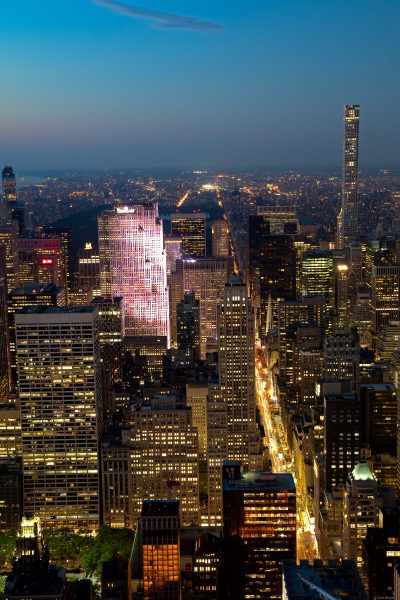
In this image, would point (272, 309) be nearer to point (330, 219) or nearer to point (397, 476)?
point (330, 219)

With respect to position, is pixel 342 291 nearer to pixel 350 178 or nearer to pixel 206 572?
pixel 350 178

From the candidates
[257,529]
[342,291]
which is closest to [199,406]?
[257,529]

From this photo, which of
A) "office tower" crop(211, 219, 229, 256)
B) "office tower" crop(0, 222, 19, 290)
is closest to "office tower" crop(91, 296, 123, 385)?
"office tower" crop(0, 222, 19, 290)

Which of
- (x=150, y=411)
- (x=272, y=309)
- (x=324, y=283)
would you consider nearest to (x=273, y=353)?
(x=272, y=309)

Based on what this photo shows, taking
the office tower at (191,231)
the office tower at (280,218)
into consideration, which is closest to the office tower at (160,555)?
the office tower at (280,218)

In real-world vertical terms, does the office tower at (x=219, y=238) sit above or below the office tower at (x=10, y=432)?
above

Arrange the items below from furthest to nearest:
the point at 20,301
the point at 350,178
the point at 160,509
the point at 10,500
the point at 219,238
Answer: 1. the point at 219,238
2. the point at 350,178
3. the point at 20,301
4. the point at 10,500
5. the point at 160,509

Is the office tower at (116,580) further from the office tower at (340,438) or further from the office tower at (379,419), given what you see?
the office tower at (379,419)
